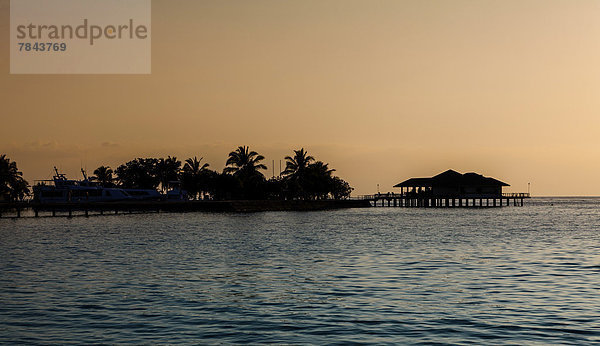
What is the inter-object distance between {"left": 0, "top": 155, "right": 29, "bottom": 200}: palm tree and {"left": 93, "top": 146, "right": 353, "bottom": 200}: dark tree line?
22.5 metres

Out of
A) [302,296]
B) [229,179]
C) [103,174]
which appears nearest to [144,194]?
[229,179]

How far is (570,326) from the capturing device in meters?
16.3

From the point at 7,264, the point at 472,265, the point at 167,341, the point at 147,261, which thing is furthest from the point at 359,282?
the point at 7,264

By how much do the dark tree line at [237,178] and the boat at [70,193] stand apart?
78.9 ft

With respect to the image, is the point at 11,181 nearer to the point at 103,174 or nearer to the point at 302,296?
the point at 103,174

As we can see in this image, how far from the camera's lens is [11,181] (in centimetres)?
13988

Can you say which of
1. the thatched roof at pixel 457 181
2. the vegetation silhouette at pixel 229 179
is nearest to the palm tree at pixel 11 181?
the vegetation silhouette at pixel 229 179

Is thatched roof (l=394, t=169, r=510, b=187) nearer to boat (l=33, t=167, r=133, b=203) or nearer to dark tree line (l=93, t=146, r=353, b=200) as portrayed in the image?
dark tree line (l=93, t=146, r=353, b=200)

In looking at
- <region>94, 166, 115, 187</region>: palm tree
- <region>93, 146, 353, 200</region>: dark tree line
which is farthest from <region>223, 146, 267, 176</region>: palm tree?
<region>94, 166, 115, 187</region>: palm tree

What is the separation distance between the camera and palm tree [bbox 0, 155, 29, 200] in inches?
5349

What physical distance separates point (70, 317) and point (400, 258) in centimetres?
1937

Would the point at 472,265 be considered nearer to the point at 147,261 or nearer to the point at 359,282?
the point at 359,282

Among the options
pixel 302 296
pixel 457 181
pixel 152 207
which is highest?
pixel 457 181

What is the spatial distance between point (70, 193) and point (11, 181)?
46.0 meters
